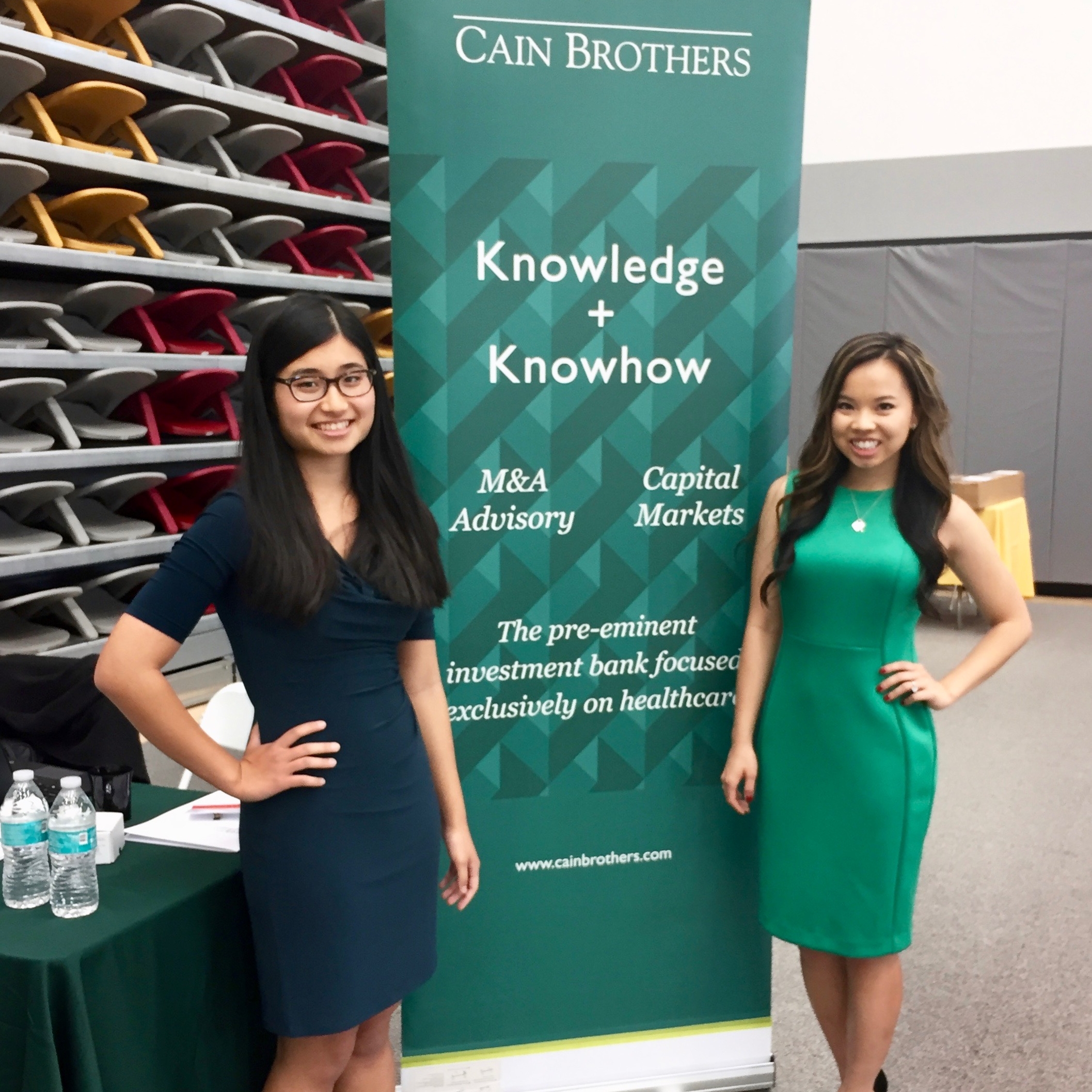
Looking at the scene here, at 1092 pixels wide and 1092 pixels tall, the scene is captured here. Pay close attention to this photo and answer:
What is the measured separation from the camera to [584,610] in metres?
2.14

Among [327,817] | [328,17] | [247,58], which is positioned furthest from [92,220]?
[327,817]

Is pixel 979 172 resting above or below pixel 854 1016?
above

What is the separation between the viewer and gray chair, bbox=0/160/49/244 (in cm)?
398

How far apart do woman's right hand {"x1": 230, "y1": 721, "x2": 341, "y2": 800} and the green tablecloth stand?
242 mm

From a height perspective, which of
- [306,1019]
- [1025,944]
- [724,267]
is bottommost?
[1025,944]

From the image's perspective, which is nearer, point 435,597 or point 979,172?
point 435,597

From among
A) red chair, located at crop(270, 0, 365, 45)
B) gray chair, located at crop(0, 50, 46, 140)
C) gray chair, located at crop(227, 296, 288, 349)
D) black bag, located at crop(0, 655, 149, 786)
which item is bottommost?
black bag, located at crop(0, 655, 149, 786)

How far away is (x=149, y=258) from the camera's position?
4.64 m

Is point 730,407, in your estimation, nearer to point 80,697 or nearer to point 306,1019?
point 306,1019

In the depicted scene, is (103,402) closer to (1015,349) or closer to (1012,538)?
(1012,538)

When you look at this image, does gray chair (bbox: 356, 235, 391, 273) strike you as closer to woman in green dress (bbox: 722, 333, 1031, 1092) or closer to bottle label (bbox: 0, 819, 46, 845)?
woman in green dress (bbox: 722, 333, 1031, 1092)

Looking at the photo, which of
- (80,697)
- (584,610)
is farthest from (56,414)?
(584,610)

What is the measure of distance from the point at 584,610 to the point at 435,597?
1.98 ft

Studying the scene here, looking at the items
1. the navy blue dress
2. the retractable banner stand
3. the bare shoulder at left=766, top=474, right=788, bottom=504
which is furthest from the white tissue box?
the bare shoulder at left=766, top=474, right=788, bottom=504
